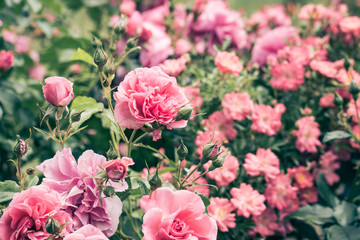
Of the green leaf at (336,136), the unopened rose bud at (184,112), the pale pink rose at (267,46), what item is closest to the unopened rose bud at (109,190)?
the unopened rose bud at (184,112)

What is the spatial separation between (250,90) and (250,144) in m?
0.18

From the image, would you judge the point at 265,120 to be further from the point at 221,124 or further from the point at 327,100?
the point at 327,100

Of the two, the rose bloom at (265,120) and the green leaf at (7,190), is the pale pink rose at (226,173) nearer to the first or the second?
the rose bloom at (265,120)

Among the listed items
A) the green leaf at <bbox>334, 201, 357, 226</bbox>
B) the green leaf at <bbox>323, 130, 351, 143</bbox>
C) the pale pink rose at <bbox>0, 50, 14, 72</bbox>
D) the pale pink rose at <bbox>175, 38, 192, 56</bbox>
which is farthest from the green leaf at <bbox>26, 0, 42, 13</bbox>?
the green leaf at <bbox>334, 201, 357, 226</bbox>

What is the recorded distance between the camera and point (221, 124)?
2.95 feet

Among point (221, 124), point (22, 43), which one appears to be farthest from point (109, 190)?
point (22, 43)

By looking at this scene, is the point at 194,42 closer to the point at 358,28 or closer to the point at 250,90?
the point at 250,90

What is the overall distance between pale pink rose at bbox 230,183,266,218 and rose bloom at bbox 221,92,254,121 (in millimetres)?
171

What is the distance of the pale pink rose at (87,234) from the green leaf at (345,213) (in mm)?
623

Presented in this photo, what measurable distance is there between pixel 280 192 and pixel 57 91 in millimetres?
569

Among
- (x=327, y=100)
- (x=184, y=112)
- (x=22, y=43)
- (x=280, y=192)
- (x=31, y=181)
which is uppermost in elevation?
(x=184, y=112)

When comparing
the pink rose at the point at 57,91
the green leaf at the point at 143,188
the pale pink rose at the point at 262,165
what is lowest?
the pale pink rose at the point at 262,165

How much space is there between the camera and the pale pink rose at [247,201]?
0.75 metres

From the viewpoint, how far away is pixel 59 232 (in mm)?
489
